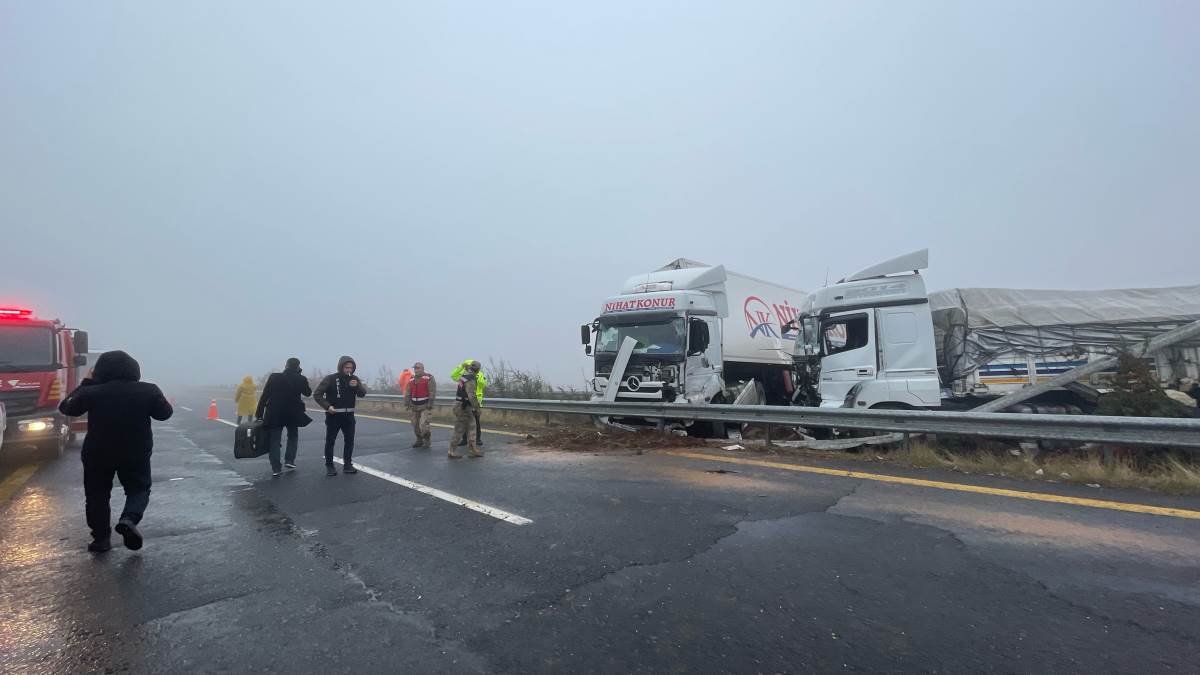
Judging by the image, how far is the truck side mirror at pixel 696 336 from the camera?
10.4 metres

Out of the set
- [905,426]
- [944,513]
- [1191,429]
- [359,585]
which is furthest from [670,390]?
[359,585]

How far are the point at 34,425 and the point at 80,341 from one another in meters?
2.47

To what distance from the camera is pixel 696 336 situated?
10.5m

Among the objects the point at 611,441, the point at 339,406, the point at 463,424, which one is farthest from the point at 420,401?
the point at 611,441

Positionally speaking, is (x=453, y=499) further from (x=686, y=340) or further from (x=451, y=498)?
Answer: (x=686, y=340)

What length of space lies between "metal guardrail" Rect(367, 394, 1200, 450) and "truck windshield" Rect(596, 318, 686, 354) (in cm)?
114

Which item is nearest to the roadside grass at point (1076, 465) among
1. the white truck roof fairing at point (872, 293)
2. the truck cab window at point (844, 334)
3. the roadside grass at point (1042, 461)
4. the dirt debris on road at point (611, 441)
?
the roadside grass at point (1042, 461)

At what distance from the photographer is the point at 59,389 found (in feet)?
32.2

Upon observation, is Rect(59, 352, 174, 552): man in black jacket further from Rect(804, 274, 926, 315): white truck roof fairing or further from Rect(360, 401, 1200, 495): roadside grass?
Rect(804, 274, 926, 315): white truck roof fairing

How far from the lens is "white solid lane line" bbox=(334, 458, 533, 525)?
5.03m

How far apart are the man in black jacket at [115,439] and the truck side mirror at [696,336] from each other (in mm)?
7832

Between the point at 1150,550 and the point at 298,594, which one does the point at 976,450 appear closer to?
the point at 1150,550

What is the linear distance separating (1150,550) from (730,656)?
341 cm

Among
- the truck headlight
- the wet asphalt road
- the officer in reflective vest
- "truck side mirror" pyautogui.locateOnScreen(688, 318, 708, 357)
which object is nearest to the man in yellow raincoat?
the truck headlight
